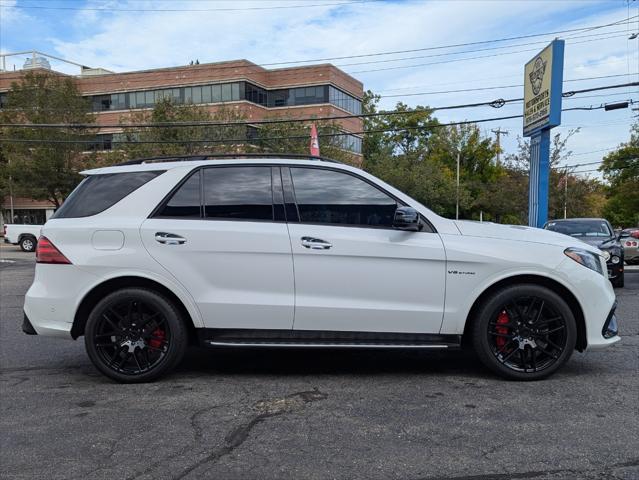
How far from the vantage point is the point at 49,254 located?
4520 millimetres

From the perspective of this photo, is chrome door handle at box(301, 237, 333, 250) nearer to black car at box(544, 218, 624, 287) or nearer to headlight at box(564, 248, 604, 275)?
headlight at box(564, 248, 604, 275)

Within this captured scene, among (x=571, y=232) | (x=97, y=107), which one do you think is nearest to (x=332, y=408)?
(x=571, y=232)

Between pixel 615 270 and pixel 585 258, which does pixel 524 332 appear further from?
pixel 615 270

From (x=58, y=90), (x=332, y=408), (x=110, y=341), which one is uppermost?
(x=58, y=90)

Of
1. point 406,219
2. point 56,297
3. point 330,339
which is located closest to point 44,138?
point 56,297

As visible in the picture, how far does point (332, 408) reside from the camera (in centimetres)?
392

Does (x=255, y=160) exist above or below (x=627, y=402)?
above

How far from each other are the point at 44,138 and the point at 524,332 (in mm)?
39701

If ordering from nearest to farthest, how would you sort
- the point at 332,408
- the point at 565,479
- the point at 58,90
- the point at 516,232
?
the point at 565,479 → the point at 332,408 → the point at 516,232 → the point at 58,90

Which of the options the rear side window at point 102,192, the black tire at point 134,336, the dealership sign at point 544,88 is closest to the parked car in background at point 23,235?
the dealership sign at point 544,88

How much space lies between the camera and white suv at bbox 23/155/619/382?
4.36 m

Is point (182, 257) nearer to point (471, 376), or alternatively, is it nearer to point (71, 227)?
point (71, 227)

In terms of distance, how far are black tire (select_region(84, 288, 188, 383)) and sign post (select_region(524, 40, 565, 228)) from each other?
42.7ft

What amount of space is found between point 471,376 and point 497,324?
0.55m
